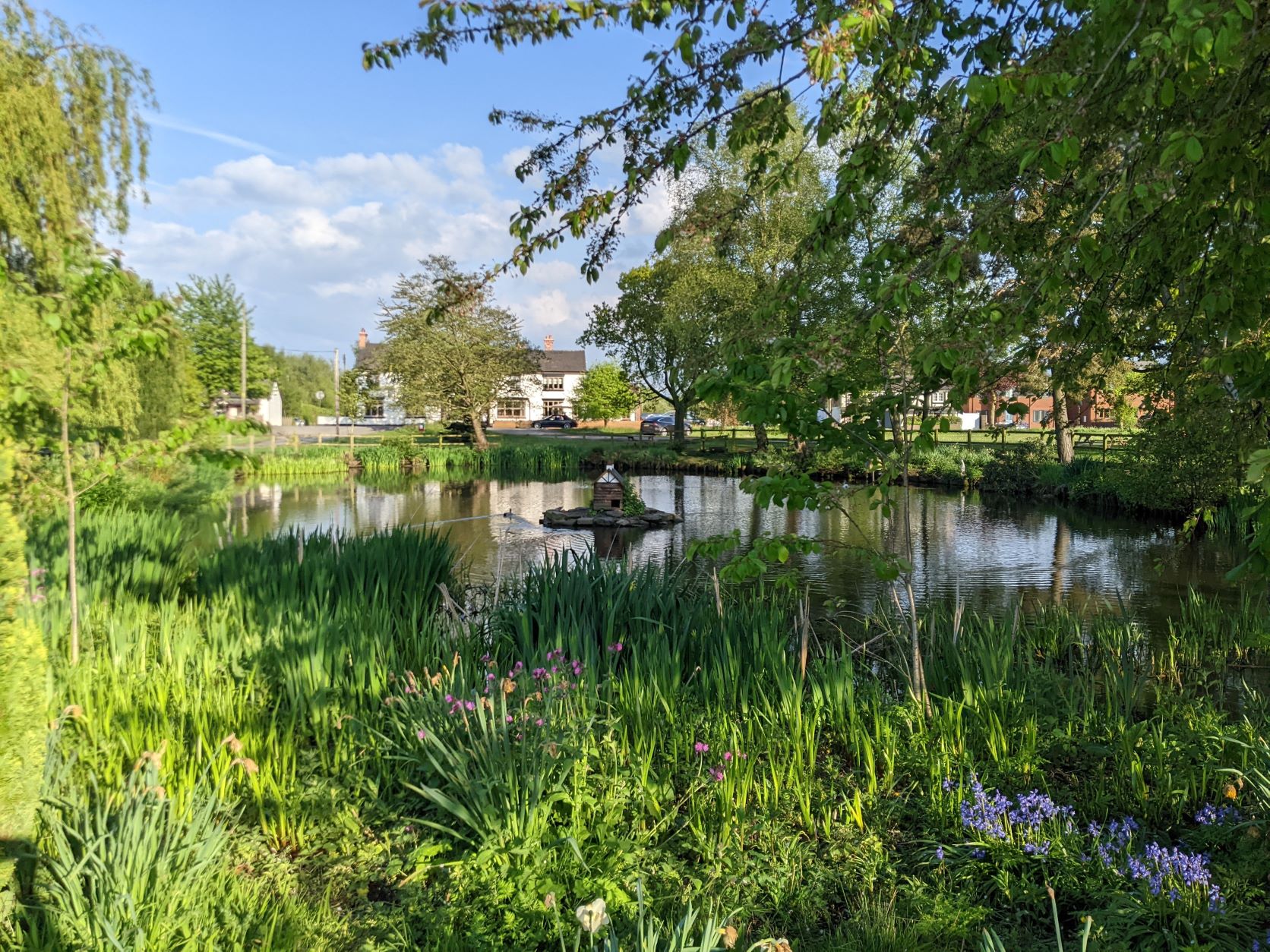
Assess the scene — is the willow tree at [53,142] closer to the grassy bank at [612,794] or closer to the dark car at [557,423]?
the grassy bank at [612,794]

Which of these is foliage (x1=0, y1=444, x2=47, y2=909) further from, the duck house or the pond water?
the duck house

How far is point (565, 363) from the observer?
82375 millimetres

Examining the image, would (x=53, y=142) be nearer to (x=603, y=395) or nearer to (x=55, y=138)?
(x=55, y=138)

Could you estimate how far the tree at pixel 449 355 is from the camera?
37.7 meters

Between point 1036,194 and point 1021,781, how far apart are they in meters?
3.38

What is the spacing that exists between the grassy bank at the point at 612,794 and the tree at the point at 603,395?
49004 millimetres

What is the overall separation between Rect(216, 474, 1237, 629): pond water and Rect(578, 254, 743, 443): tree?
6.07 m

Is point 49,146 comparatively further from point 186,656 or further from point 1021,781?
point 1021,781

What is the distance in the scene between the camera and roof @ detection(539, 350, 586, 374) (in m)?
81.4

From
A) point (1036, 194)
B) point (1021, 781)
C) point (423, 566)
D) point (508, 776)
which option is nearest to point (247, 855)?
point (508, 776)

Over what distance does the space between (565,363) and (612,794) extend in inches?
3167

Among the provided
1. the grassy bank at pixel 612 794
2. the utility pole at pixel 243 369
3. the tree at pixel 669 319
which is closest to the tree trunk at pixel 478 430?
the tree at pixel 669 319

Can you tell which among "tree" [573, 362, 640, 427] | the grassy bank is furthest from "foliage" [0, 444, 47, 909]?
"tree" [573, 362, 640, 427]

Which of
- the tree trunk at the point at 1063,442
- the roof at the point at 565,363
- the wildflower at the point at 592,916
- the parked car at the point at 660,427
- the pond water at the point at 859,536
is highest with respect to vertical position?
the roof at the point at 565,363
